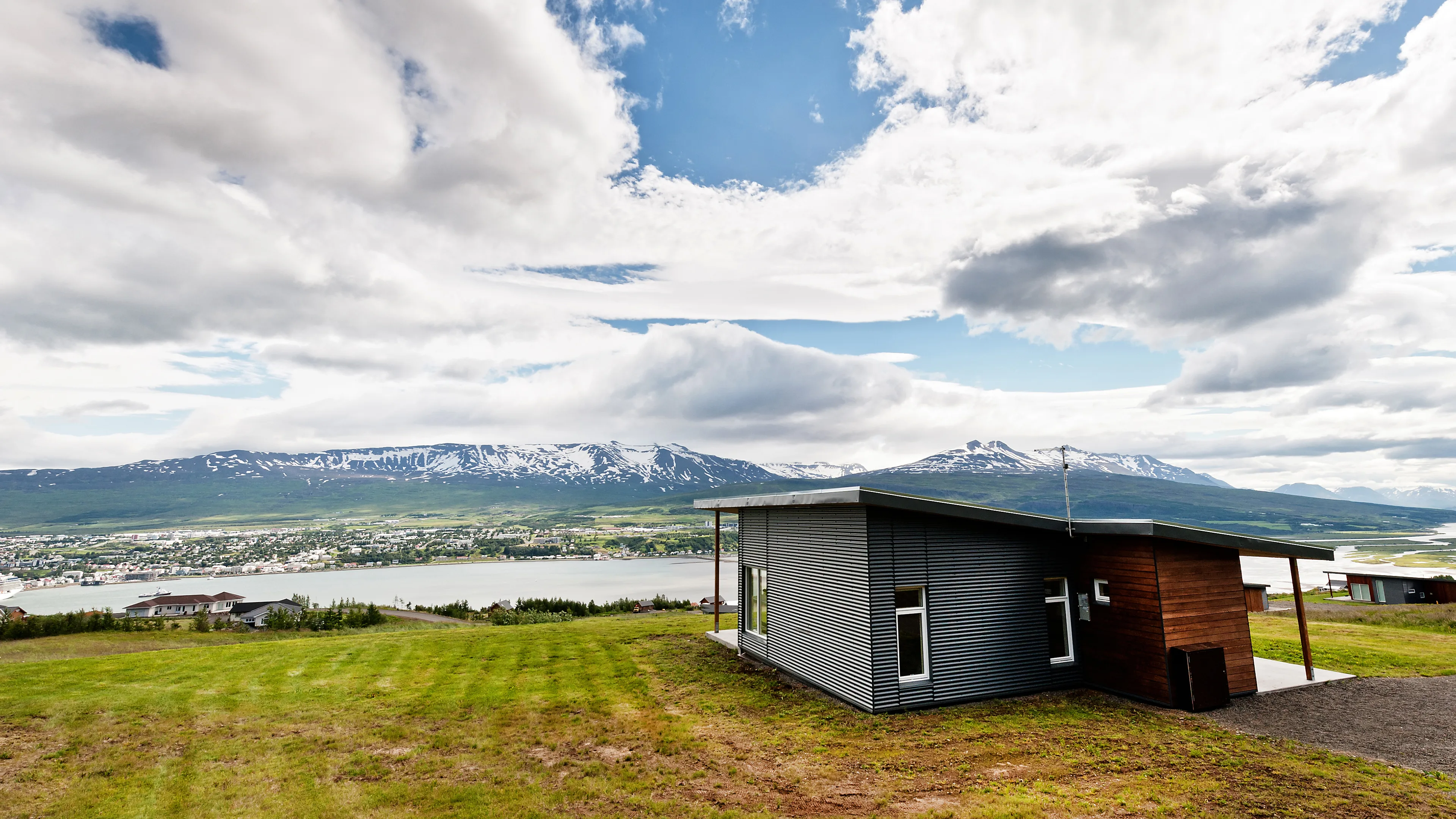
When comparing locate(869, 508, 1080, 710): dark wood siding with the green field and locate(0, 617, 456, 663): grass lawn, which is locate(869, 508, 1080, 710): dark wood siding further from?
locate(0, 617, 456, 663): grass lawn

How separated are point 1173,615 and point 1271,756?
8.42 feet

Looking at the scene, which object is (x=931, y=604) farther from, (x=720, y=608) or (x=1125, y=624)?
(x=720, y=608)

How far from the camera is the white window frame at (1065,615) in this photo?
11336 millimetres

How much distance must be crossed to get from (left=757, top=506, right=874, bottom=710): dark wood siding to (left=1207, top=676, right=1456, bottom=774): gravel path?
212 inches

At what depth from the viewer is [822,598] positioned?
11.4 m

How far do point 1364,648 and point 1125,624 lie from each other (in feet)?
31.9

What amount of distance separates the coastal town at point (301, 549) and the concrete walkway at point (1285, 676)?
111 meters

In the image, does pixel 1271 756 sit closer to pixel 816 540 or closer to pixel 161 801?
pixel 816 540

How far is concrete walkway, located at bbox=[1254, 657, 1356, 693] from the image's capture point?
11148 millimetres

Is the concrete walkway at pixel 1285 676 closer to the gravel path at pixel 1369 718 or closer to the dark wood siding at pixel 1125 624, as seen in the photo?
the gravel path at pixel 1369 718

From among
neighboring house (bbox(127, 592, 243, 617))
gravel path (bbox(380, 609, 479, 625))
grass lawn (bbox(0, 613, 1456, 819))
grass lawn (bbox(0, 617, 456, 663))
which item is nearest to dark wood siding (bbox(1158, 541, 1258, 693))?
grass lawn (bbox(0, 613, 1456, 819))

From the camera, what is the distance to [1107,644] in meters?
10.9

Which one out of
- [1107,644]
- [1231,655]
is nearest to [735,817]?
[1107,644]

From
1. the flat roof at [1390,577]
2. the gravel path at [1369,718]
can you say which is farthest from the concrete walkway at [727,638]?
the flat roof at [1390,577]
